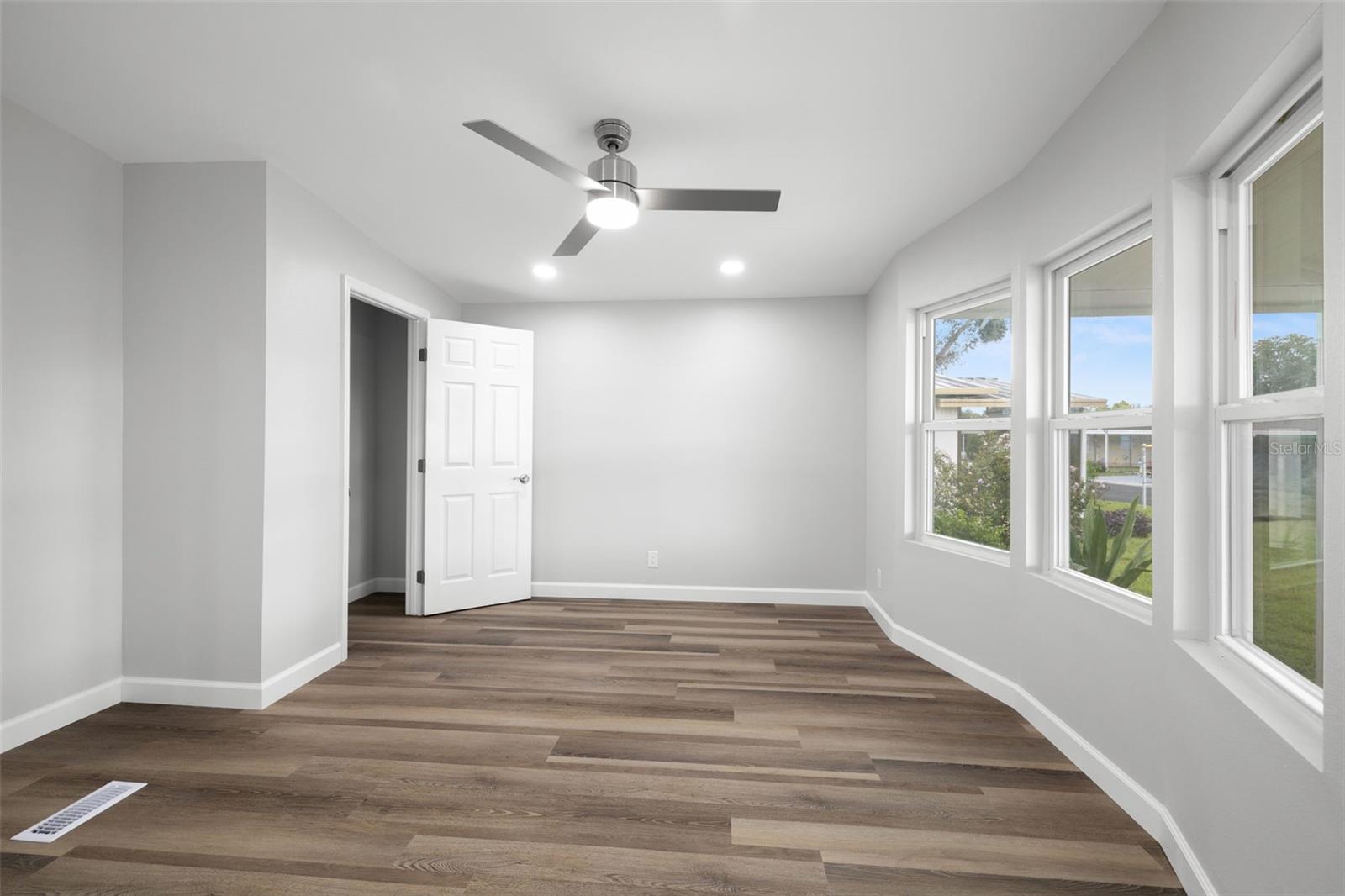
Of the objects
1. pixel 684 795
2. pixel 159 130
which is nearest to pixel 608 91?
pixel 159 130

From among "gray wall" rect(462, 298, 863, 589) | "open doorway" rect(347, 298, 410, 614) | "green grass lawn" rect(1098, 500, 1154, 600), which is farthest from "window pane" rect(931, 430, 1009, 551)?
"open doorway" rect(347, 298, 410, 614)

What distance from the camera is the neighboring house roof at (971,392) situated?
10.4ft

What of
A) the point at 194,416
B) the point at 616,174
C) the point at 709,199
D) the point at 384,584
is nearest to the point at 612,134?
the point at 616,174

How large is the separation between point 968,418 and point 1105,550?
120cm

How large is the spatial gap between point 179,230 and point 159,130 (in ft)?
1.51

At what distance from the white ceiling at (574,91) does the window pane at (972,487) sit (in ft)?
4.06

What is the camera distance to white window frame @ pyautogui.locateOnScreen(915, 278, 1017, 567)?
10.5 ft

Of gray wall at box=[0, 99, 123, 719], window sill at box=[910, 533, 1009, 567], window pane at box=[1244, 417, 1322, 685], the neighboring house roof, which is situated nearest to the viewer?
window pane at box=[1244, 417, 1322, 685]

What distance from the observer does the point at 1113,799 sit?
6.82 feet

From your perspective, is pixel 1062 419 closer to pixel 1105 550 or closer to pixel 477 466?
pixel 1105 550

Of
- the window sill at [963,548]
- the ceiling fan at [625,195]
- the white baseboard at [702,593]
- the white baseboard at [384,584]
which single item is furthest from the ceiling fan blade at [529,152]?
the white baseboard at [384,584]

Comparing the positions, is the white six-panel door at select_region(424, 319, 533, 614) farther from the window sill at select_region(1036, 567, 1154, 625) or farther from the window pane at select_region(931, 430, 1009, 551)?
the window sill at select_region(1036, 567, 1154, 625)

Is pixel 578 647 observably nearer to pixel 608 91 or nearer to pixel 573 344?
pixel 573 344

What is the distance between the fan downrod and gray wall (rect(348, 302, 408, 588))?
342cm
